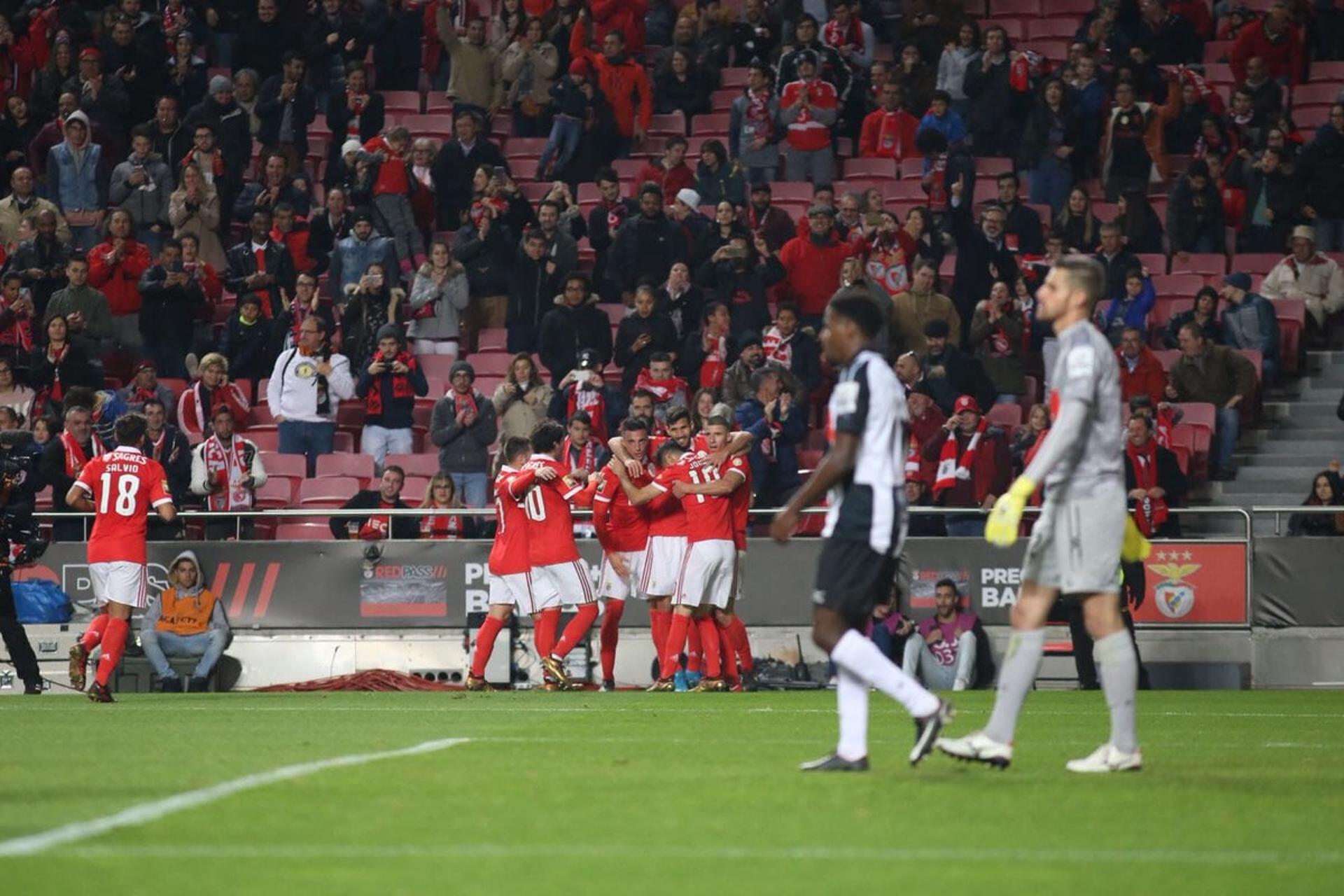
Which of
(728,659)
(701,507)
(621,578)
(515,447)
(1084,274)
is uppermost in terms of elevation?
(1084,274)

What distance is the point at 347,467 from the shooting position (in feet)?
71.2

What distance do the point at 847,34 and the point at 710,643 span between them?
1021 cm

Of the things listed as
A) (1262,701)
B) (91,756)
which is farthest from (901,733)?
(1262,701)

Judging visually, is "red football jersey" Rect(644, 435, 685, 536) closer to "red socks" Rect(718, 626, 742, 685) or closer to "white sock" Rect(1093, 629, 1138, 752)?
"red socks" Rect(718, 626, 742, 685)

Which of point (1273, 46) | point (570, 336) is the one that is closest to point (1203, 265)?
point (1273, 46)

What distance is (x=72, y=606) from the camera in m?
20.2

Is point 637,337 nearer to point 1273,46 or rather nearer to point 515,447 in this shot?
point 515,447

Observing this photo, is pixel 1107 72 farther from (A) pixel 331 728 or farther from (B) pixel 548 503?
(A) pixel 331 728

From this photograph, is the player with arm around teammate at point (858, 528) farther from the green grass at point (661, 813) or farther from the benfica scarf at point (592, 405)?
the benfica scarf at point (592, 405)

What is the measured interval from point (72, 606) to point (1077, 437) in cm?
1397

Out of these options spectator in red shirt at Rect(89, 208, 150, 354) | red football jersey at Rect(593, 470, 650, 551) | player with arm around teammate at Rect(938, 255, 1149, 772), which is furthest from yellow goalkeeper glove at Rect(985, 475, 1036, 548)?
spectator in red shirt at Rect(89, 208, 150, 354)

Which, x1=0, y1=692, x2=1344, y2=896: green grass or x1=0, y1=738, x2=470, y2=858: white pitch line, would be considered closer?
x1=0, y1=692, x2=1344, y2=896: green grass

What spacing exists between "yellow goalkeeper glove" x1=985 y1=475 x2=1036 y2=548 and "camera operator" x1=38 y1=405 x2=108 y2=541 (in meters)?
14.0

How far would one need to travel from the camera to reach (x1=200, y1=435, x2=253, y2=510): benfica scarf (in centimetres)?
2083
